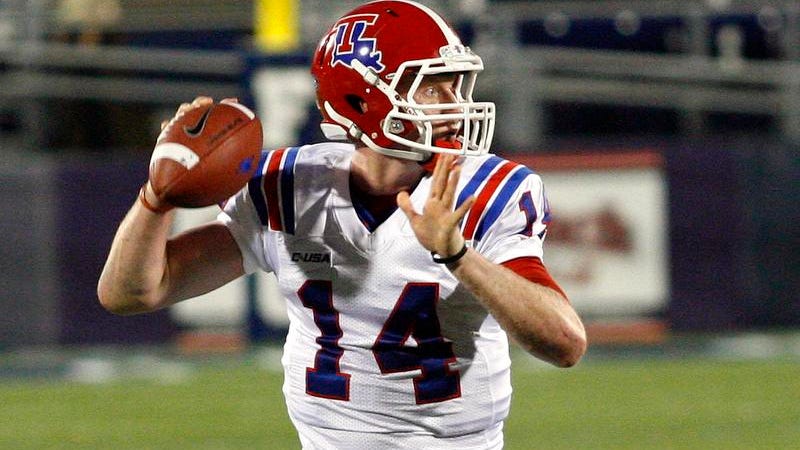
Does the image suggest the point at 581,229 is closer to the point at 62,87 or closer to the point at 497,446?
the point at 62,87

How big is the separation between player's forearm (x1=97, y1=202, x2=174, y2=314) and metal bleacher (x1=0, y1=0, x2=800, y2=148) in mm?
6289

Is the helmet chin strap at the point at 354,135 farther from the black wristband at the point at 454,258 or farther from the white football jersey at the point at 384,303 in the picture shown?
the black wristband at the point at 454,258

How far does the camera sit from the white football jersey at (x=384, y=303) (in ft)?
9.96

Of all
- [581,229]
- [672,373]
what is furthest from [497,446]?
[581,229]

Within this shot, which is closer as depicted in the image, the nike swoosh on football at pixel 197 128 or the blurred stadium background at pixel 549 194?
the nike swoosh on football at pixel 197 128

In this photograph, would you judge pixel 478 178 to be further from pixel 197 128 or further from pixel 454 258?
pixel 197 128

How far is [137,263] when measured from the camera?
301 cm

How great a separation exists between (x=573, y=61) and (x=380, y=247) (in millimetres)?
6844

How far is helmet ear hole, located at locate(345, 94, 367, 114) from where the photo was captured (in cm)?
312

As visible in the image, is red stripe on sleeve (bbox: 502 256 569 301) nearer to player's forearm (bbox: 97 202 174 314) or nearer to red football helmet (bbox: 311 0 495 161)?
red football helmet (bbox: 311 0 495 161)

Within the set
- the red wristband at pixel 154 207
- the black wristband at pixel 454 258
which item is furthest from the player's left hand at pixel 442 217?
the red wristband at pixel 154 207

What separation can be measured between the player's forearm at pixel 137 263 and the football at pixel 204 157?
0.08 meters

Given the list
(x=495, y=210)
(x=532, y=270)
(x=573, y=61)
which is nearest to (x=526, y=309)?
(x=532, y=270)

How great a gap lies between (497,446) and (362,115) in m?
0.79
